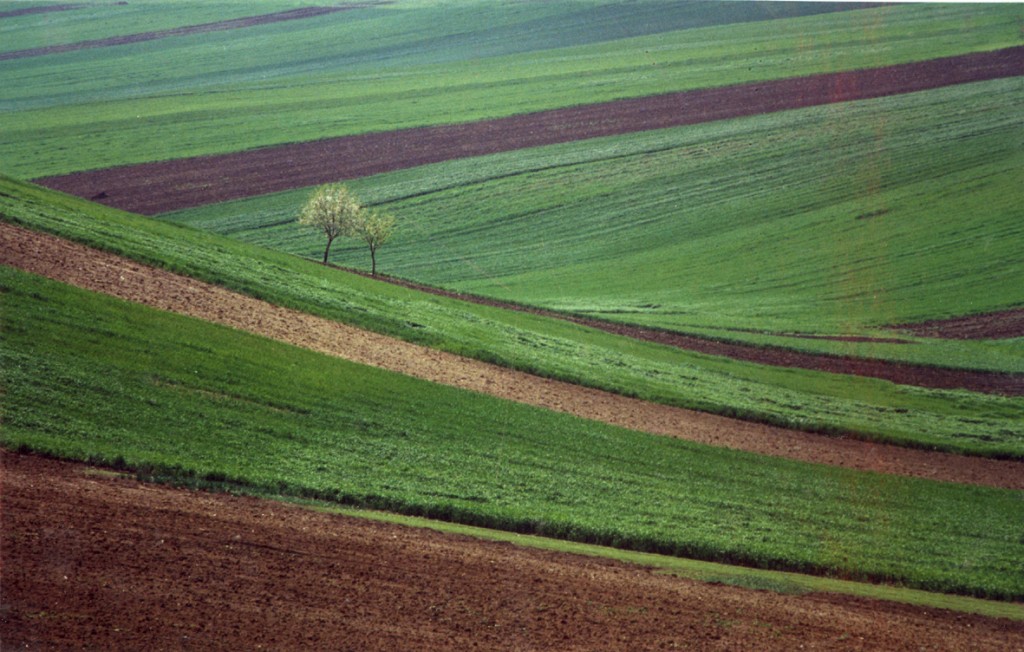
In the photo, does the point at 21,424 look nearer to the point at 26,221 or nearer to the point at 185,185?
the point at 26,221

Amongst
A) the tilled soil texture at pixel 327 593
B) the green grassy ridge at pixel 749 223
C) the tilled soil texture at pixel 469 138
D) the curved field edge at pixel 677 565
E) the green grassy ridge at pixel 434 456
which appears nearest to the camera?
the tilled soil texture at pixel 327 593

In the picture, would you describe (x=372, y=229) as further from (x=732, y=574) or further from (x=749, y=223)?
(x=732, y=574)

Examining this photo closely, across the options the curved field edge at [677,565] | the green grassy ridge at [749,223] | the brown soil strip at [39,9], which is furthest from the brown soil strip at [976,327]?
the brown soil strip at [39,9]

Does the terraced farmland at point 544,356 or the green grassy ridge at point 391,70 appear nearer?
the terraced farmland at point 544,356

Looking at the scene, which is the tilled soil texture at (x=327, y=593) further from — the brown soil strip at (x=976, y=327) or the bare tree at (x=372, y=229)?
the bare tree at (x=372, y=229)

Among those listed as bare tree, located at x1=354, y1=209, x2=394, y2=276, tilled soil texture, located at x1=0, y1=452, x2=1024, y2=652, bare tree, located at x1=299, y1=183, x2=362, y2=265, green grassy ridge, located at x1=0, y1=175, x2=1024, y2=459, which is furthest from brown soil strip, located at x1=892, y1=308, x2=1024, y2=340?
tilled soil texture, located at x1=0, y1=452, x2=1024, y2=652

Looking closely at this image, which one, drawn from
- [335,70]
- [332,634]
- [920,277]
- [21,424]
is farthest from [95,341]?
[335,70]
